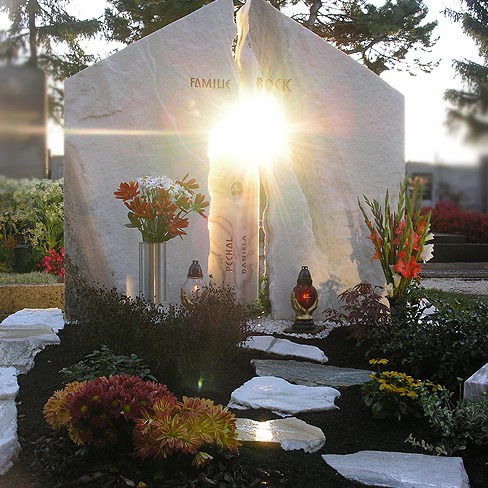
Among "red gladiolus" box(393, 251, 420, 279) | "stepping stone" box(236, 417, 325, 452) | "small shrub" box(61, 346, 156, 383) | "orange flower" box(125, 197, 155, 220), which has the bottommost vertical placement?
"stepping stone" box(236, 417, 325, 452)

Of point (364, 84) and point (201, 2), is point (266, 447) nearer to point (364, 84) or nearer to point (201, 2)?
point (364, 84)

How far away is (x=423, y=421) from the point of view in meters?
3.87

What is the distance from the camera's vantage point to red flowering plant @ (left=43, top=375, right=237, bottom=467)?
283 centimetres

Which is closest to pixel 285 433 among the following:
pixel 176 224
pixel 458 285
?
pixel 176 224

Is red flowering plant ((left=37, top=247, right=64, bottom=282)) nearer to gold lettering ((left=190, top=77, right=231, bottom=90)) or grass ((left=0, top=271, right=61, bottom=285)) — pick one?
grass ((left=0, top=271, right=61, bottom=285))

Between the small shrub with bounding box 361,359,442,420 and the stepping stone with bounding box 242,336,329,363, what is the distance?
1.31 m

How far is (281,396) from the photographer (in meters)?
4.25

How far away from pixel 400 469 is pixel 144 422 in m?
1.09

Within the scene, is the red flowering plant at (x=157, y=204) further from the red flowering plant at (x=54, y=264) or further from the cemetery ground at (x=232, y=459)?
the red flowering plant at (x=54, y=264)

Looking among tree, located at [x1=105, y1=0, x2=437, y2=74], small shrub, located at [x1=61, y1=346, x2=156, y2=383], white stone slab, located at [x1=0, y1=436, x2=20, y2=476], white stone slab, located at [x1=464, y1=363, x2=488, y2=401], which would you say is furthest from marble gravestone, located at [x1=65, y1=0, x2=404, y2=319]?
tree, located at [x1=105, y1=0, x2=437, y2=74]

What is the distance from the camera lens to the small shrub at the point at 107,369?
12.7ft

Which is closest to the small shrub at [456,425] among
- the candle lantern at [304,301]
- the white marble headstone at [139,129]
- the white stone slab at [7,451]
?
the white stone slab at [7,451]

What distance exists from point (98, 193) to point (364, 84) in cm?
266

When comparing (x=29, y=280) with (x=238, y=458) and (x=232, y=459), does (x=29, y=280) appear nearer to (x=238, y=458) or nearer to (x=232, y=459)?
(x=238, y=458)
